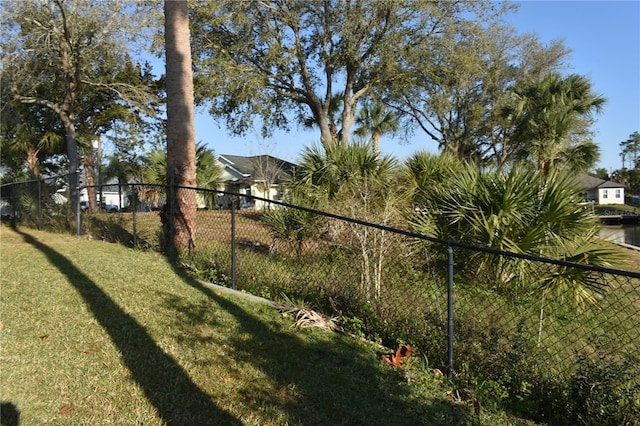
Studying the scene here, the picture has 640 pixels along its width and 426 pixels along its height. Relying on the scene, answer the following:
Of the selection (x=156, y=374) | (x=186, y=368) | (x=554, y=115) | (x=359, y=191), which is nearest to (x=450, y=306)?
(x=186, y=368)

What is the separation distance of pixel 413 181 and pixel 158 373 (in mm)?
7370

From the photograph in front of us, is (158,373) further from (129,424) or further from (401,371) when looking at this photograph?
(401,371)

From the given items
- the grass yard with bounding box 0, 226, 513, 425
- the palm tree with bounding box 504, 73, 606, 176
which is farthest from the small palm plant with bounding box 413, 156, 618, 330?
the palm tree with bounding box 504, 73, 606, 176

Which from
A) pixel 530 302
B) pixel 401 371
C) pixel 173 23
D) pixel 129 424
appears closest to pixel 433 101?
pixel 173 23

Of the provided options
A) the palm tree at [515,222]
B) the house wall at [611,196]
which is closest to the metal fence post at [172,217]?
the palm tree at [515,222]

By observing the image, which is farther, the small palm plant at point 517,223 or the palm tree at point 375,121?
the palm tree at point 375,121

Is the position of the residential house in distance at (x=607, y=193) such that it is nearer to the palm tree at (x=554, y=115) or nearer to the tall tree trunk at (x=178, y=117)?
the palm tree at (x=554, y=115)

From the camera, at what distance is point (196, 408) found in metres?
3.01

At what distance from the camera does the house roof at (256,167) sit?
2641cm

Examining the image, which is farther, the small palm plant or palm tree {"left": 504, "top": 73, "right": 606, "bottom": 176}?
palm tree {"left": 504, "top": 73, "right": 606, "bottom": 176}

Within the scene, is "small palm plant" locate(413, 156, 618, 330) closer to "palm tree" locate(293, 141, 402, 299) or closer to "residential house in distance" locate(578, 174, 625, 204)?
"palm tree" locate(293, 141, 402, 299)

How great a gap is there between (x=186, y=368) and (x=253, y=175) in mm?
29519

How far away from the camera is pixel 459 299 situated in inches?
211

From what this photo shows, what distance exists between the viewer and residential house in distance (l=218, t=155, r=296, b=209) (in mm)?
25031
